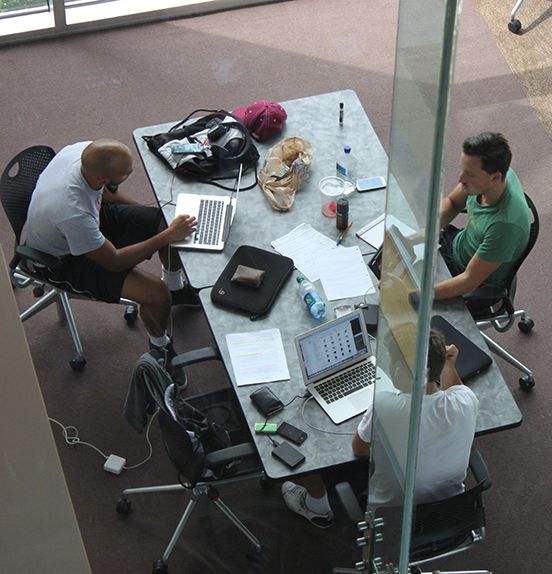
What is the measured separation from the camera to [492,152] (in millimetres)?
3984

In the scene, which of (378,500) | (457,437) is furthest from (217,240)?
(378,500)

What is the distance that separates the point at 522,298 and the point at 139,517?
7.37 ft

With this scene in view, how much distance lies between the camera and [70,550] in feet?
5.24

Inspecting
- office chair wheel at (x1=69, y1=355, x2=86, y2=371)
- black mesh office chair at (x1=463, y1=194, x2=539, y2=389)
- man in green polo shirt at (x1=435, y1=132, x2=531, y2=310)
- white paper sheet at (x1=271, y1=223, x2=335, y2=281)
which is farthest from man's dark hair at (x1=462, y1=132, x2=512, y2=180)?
office chair wheel at (x1=69, y1=355, x2=86, y2=371)

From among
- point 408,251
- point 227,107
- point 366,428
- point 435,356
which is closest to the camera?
point 408,251

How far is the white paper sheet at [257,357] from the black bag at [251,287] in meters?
0.12

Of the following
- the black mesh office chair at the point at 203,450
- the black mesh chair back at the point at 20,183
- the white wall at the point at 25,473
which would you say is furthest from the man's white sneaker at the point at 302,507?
the white wall at the point at 25,473

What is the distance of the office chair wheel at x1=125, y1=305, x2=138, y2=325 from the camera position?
16.3 feet

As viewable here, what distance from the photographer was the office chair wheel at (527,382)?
14.9ft

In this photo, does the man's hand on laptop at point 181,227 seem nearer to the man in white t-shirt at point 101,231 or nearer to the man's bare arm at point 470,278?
the man in white t-shirt at point 101,231

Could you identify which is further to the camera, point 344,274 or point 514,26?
point 514,26

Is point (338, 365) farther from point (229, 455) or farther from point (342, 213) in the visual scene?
point (342, 213)

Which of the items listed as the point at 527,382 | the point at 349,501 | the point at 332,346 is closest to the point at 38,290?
the point at 332,346

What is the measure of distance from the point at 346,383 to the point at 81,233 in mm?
1393
